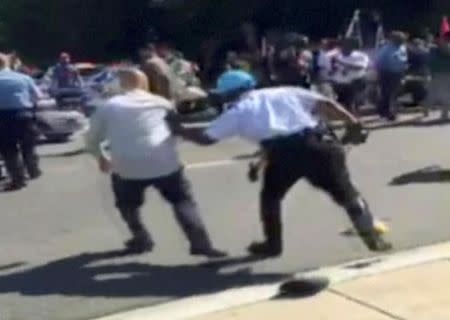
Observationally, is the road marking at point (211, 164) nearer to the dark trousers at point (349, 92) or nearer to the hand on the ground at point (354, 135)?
the dark trousers at point (349, 92)

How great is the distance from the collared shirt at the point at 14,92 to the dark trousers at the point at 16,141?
14 cm

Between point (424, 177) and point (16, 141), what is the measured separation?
177 inches

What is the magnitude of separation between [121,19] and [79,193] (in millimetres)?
31799

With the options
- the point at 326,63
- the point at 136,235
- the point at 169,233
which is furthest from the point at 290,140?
the point at 326,63

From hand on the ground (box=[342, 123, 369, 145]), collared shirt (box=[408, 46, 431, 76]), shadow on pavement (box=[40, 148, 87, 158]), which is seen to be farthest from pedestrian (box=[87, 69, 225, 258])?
collared shirt (box=[408, 46, 431, 76])

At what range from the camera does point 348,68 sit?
2177 centimetres

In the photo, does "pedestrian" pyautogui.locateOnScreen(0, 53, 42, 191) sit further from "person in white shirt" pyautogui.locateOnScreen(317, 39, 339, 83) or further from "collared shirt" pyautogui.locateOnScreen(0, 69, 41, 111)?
"person in white shirt" pyautogui.locateOnScreen(317, 39, 339, 83)

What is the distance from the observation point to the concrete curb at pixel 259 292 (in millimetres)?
8906

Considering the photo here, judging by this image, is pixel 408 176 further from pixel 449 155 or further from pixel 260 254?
pixel 260 254

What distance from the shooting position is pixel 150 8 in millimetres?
45312

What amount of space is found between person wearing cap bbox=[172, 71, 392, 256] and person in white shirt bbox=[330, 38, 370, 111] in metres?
11.4

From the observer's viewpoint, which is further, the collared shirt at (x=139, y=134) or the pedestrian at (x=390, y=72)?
the pedestrian at (x=390, y=72)

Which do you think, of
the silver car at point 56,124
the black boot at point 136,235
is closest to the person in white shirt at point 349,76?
the silver car at point 56,124

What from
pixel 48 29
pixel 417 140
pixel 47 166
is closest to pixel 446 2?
pixel 48 29
